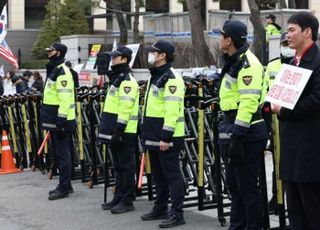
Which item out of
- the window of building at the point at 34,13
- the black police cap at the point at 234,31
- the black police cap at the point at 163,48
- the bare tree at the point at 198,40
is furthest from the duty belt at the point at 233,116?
the window of building at the point at 34,13

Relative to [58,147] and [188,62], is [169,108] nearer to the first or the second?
[58,147]

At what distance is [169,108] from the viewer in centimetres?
773

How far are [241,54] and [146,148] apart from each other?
6.19 ft

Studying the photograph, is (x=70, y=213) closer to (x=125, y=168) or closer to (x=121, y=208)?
(x=121, y=208)

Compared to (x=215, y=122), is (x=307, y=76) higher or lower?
higher

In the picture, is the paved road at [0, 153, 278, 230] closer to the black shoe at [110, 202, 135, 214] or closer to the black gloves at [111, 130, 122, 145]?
the black shoe at [110, 202, 135, 214]

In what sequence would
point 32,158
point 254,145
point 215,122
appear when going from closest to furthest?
point 254,145 → point 215,122 → point 32,158

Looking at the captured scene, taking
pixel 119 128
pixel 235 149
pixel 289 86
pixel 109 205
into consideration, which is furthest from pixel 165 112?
pixel 289 86

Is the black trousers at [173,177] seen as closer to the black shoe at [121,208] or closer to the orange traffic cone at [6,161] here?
the black shoe at [121,208]

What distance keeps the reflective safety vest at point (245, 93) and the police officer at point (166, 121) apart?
1.00 m

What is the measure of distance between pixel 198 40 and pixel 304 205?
66.4ft

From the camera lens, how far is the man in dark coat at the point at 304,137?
5297 millimetres

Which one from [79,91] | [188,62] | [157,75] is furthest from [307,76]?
[188,62]

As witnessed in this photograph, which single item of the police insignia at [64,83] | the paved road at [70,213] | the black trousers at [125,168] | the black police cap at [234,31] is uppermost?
the black police cap at [234,31]
